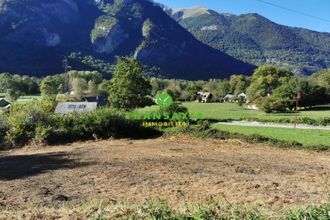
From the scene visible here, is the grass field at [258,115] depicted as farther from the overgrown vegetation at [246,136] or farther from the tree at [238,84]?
the tree at [238,84]

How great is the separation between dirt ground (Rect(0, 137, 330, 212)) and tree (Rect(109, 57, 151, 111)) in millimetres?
16605

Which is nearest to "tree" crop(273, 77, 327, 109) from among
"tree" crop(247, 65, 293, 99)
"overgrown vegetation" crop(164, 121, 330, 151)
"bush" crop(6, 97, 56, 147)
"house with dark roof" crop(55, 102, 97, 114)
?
"tree" crop(247, 65, 293, 99)

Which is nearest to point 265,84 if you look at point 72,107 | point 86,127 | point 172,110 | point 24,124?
point 172,110

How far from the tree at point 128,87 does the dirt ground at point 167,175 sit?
54.5 feet

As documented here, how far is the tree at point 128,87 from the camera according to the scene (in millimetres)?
42094

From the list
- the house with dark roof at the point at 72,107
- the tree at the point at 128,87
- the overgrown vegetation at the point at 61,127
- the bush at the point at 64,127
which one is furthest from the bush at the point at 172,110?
the house with dark roof at the point at 72,107

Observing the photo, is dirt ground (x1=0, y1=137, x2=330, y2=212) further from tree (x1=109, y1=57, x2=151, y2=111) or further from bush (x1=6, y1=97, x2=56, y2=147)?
tree (x1=109, y1=57, x2=151, y2=111)

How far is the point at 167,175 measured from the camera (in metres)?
15.7

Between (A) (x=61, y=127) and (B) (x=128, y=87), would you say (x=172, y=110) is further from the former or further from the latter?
(A) (x=61, y=127)

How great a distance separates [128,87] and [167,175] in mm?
27123

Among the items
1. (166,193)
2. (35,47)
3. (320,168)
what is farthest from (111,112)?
(35,47)

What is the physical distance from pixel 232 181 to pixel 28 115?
19754 mm

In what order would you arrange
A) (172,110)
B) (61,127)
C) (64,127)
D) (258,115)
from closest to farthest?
(61,127) < (64,127) < (172,110) < (258,115)

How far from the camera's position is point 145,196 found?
1216 cm
